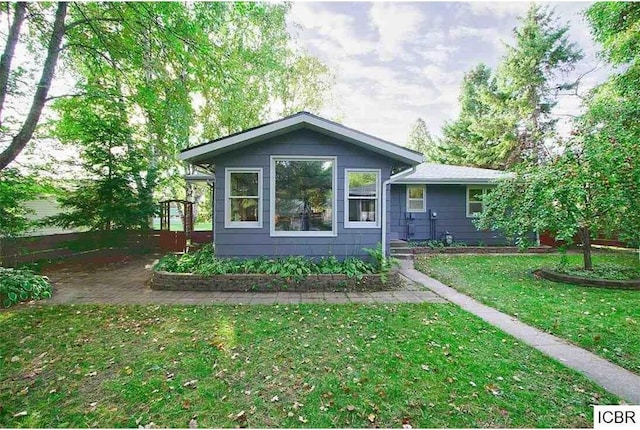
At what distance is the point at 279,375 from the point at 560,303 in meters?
5.60

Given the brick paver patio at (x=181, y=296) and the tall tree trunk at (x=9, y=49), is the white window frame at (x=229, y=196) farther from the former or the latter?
the tall tree trunk at (x=9, y=49)

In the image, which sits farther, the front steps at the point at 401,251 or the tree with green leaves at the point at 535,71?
the tree with green leaves at the point at 535,71

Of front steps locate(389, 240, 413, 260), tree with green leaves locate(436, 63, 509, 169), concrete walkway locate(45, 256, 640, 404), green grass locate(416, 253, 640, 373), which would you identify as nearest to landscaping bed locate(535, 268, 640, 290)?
green grass locate(416, 253, 640, 373)

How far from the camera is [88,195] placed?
1032cm

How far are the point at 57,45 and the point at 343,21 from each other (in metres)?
6.05

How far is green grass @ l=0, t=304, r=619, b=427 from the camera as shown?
8.27 feet

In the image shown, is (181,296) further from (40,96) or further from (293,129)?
(40,96)

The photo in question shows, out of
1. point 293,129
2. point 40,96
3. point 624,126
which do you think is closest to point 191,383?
point 293,129

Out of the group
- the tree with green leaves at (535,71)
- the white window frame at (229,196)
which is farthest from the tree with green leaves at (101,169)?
the tree with green leaves at (535,71)

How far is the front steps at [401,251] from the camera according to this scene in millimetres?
10698

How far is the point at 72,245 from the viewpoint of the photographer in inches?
399

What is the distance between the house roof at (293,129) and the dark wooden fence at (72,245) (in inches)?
219

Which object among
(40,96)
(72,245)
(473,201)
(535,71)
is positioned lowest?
(72,245)

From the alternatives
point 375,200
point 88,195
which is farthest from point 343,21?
point 88,195
